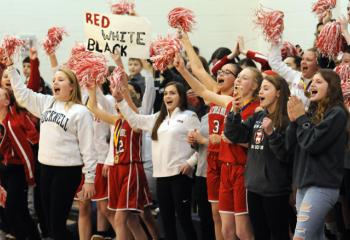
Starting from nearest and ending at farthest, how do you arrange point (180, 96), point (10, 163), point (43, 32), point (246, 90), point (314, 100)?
point (314, 100), point (246, 90), point (180, 96), point (10, 163), point (43, 32)

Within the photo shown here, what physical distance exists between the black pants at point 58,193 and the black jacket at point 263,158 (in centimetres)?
156

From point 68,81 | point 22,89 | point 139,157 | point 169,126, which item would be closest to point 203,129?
point 169,126

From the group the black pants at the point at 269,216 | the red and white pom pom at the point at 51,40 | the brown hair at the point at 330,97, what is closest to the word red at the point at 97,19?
the red and white pom pom at the point at 51,40

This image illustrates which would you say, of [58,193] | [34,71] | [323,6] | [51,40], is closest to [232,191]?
[58,193]

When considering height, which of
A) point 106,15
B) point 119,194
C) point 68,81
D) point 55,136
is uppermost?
point 106,15

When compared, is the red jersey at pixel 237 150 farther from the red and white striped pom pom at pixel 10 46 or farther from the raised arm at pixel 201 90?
the red and white striped pom pom at pixel 10 46

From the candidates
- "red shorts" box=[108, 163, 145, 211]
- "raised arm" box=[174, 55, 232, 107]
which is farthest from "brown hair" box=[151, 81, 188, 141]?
"raised arm" box=[174, 55, 232, 107]

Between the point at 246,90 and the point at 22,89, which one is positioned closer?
the point at 246,90

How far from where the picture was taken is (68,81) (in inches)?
270

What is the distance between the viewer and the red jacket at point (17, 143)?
24.9 feet

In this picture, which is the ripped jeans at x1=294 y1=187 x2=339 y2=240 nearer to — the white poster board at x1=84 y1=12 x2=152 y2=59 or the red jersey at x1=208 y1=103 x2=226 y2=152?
the red jersey at x1=208 y1=103 x2=226 y2=152

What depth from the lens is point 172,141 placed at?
6.99 metres

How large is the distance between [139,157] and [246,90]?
1.57m

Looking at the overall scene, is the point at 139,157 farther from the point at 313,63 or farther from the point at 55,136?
the point at 313,63
